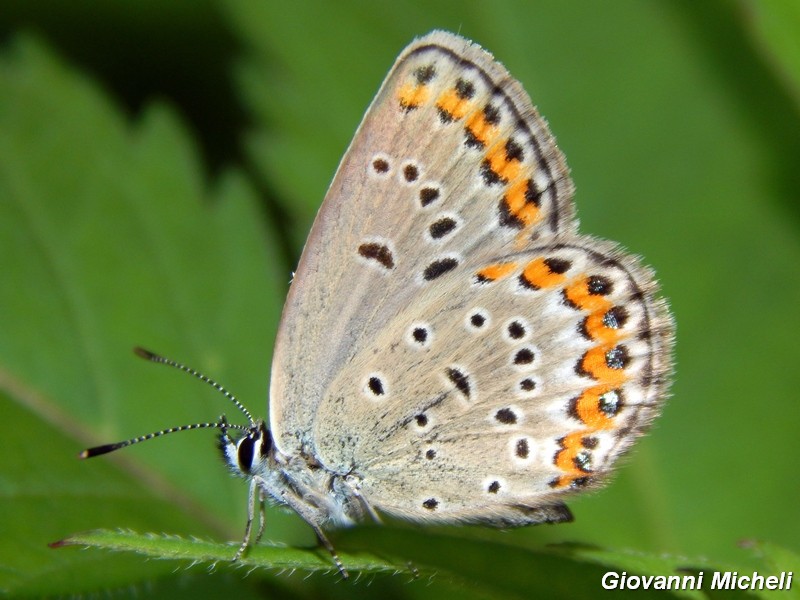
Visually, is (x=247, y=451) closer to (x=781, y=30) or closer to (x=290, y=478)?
(x=290, y=478)

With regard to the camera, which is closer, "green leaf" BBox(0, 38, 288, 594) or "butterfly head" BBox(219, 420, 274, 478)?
"butterfly head" BBox(219, 420, 274, 478)

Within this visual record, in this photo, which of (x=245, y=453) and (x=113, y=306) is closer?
(x=245, y=453)

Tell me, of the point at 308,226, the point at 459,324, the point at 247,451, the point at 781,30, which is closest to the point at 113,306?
the point at 308,226

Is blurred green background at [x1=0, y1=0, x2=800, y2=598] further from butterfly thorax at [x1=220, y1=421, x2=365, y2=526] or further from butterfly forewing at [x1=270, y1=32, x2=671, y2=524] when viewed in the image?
butterfly forewing at [x1=270, y1=32, x2=671, y2=524]

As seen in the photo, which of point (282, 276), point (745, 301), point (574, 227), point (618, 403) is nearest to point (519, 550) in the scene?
point (618, 403)

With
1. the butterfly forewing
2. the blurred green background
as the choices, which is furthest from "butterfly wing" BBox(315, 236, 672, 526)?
the blurred green background

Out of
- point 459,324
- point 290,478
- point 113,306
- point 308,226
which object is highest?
point 308,226

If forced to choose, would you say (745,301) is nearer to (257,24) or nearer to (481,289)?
(481,289)
